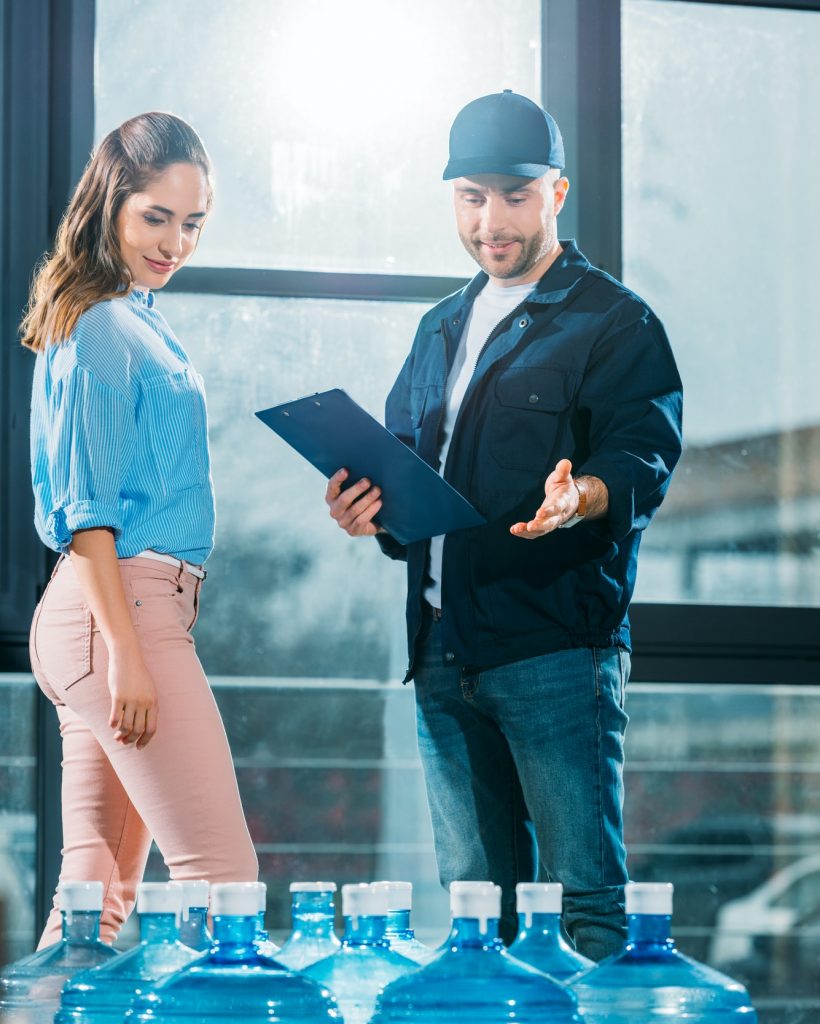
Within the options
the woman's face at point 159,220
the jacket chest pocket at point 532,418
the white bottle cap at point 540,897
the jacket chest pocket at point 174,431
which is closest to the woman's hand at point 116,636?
the jacket chest pocket at point 174,431

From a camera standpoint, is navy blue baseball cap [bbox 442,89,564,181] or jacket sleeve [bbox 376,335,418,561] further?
jacket sleeve [bbox 376,335,418,561]

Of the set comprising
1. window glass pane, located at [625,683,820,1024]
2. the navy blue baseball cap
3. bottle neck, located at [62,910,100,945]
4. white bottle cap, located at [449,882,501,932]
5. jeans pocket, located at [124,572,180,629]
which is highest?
the navy blue baseball cap

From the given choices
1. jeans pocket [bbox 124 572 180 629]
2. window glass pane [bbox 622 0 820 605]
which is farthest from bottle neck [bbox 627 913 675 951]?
window glass pane [bbox 622 0 820 605]

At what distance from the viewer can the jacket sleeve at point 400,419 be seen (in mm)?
2031

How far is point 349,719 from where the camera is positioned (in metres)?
2.62

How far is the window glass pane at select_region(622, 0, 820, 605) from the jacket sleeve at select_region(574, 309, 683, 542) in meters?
0.87

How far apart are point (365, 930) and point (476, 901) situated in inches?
6.5

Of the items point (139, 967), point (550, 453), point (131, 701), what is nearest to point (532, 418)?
point (550, 453)

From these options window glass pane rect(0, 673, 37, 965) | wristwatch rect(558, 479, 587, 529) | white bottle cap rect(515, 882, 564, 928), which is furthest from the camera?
window glass pane rect(0, 673, 37, 965)

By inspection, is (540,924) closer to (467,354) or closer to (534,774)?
(534,774)

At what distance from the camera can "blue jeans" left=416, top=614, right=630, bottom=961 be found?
5.73 feet

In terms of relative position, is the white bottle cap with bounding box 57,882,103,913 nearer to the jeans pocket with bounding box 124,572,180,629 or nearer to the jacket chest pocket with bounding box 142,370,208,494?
the jeans pocket with bounding box 124,572,180,629

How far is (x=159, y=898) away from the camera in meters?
0.96

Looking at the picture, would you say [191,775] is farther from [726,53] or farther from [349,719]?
[726,53]
